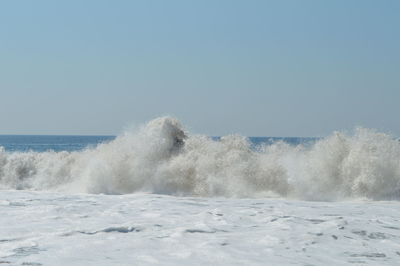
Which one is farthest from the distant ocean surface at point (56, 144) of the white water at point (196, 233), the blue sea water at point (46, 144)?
the white water at point (196, 233)

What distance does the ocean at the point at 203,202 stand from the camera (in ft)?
19.0

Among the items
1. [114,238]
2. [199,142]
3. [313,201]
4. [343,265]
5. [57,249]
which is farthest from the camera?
[199,142]

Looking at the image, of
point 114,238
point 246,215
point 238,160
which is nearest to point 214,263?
point 114,238

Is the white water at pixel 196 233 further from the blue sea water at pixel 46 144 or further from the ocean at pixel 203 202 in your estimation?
the blue sea water at pixel 46 144

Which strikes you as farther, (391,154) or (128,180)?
(128,180)

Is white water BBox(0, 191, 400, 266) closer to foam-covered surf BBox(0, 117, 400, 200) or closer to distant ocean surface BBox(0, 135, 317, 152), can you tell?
foam-covered surf BBox(0, 117, 400, 200)

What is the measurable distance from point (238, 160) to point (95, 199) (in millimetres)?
3730

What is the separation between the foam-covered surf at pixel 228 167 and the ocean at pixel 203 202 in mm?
26

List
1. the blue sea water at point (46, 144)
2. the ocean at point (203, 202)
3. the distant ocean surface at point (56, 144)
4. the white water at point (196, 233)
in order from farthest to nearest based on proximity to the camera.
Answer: the blue sea water at point (46, 144) → the distant ocean surface at point (56, 144) → the ocean at point (203, 202) → the white water at point (196, 233)

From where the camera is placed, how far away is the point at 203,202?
10.2 meters

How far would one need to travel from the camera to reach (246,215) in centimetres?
834

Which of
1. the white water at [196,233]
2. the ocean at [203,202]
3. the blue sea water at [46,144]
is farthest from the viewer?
the blue sea water at [46,144]

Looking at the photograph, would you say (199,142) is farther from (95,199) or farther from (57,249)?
(57,249)

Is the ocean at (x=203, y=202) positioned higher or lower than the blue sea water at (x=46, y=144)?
higher
